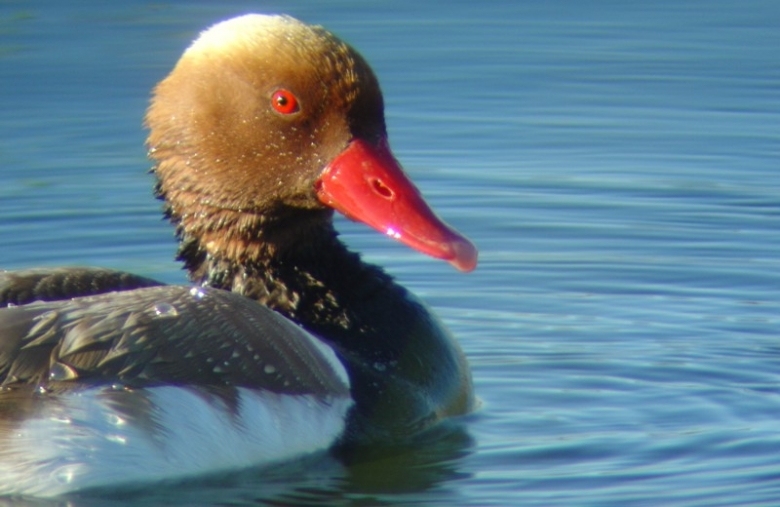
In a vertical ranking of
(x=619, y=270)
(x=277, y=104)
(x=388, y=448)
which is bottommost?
(x=388, y=448)

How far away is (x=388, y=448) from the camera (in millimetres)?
7004

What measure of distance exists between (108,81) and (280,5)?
2.21 metres

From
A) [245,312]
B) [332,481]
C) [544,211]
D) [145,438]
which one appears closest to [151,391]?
[145,438]

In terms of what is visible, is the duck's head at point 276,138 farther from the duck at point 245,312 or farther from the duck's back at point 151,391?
the duck's back at point 151,391

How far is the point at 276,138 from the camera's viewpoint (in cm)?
717

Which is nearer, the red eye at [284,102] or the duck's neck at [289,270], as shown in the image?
the red eye at [284,102]

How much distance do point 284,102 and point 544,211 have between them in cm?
342

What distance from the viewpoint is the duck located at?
6309 mm

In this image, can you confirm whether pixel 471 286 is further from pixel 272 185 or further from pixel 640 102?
pixel 640 102

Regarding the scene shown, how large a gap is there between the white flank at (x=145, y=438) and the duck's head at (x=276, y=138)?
0.89 m

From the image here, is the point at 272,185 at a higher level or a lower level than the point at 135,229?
higher

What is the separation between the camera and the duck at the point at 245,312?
20.7 feet

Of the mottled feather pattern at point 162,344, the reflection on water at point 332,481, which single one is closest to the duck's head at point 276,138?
the mottled feather pattern at point 162,344

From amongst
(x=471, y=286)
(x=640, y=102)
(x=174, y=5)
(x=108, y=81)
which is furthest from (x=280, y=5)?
(x=471, y=286)
